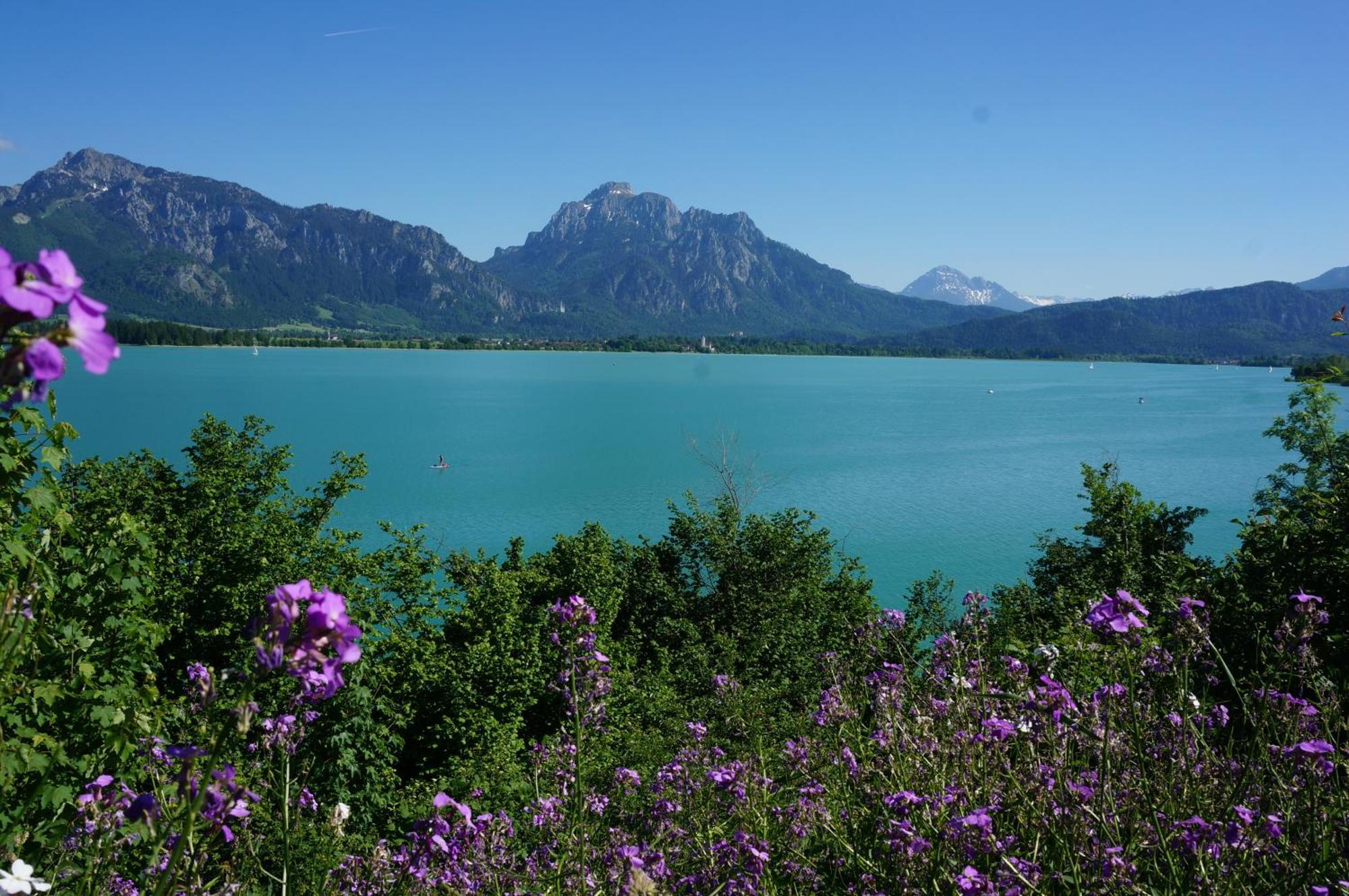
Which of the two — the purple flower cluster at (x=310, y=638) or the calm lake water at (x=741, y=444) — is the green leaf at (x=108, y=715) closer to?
the purple flower cluster at (x=310, y=638)

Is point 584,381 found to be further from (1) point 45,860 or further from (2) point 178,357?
(1) point 45,860

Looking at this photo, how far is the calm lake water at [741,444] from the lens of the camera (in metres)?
39.1

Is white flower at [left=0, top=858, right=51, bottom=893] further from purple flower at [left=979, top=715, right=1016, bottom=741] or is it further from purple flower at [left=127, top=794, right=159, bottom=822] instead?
purple flower at [left=979, top=715, right=1016, bottom=741]

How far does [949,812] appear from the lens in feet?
9.94

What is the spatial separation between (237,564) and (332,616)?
1673 cm

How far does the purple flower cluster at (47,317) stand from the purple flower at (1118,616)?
2142 millimetres

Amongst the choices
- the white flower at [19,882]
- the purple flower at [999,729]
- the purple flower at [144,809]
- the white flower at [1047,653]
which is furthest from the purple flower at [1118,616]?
the white flower at [19,882]

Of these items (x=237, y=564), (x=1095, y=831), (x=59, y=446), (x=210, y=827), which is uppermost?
(x=59, y=446)

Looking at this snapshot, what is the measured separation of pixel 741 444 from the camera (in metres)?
64.2

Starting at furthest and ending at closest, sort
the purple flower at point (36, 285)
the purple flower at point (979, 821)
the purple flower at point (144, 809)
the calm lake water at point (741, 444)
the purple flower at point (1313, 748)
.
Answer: the calm lake water at point (741, 444) → the purple flower at point (979, 821) → the purple flower at point (1313, 748) → the purple flower at point (144, 809) → the purple flower at point (36, 285)

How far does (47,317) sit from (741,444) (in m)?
63.6

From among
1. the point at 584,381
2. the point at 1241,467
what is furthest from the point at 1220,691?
the point at 584,381

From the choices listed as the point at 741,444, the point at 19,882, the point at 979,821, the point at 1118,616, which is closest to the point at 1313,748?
the point at 1118,616

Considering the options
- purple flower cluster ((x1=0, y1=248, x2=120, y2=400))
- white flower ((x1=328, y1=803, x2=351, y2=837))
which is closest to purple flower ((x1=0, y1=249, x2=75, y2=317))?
purple flower cluster ((x1=0, y1=248, x2=120, y2=400))
